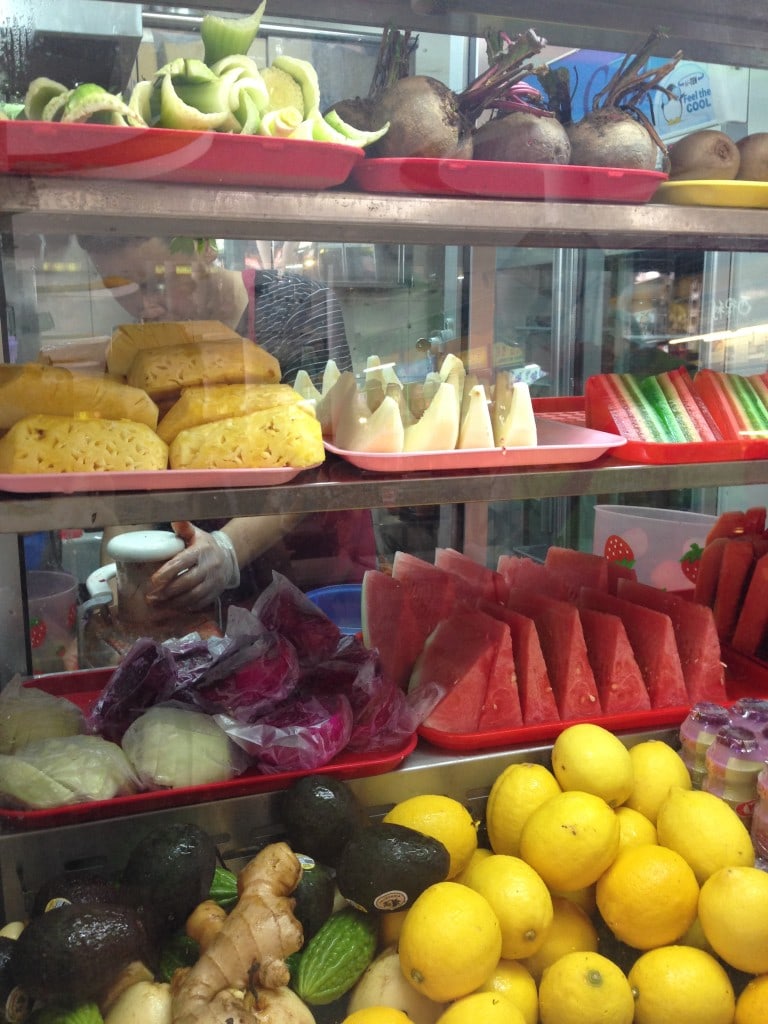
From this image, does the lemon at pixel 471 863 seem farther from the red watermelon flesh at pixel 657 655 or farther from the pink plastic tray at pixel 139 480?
the pink plastic tray at pixel 139 480

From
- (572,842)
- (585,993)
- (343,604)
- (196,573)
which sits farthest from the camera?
(343,604)

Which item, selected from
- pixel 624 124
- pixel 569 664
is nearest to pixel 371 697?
pixel 569 664

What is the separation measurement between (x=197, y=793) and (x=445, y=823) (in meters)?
0.38

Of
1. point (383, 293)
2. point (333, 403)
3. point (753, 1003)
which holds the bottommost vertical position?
point (753, 1003)

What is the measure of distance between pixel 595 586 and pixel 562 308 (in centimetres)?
59

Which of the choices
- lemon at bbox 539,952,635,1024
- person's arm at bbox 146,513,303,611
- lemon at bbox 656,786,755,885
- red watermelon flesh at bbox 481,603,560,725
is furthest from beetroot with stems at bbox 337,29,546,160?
lemon at bbox 539,952,635,1024

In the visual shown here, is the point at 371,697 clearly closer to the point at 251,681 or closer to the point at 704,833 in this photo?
the point at 251,681

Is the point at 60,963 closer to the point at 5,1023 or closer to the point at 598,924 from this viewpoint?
the point at 5,1023

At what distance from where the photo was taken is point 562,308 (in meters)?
1.74

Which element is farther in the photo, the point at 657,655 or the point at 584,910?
the point at 657,655

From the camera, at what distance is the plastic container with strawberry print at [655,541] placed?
1940 millimetres

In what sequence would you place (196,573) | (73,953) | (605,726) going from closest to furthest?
(73,953) < (196,573) < (605,726)

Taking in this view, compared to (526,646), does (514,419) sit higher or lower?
higher

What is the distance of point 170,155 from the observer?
1.10 meters
